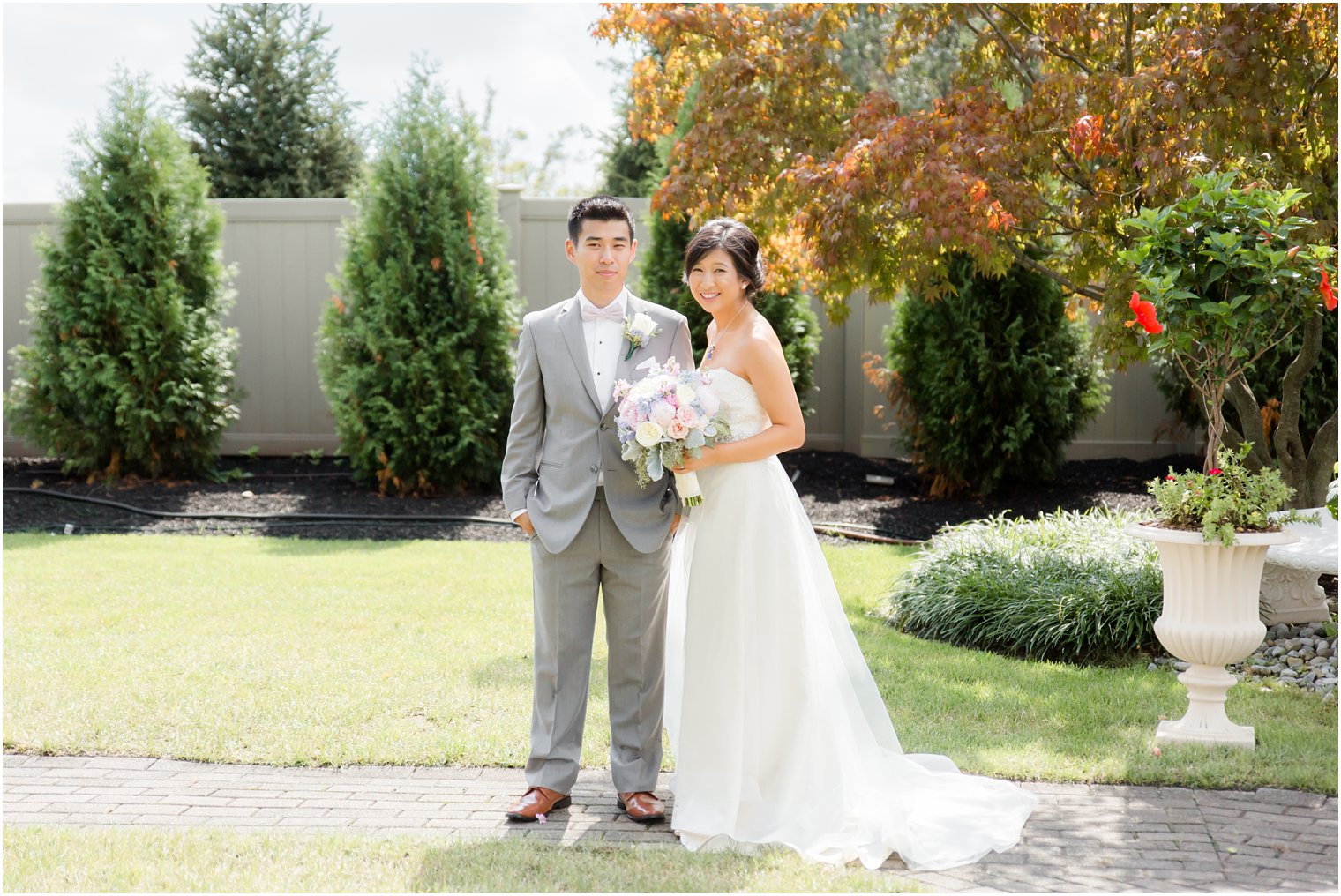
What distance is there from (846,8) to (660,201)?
1.69 metres

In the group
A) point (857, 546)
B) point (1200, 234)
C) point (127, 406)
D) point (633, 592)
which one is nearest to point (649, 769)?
point (633, 592)

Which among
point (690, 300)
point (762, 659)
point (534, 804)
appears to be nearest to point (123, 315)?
point (690, 300)

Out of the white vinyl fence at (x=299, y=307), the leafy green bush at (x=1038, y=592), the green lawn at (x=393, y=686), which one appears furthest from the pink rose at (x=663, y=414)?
the white vinyl fence at (x=299, y=307)

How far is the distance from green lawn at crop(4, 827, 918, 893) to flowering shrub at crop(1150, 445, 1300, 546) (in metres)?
1.99

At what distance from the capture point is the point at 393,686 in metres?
5.15

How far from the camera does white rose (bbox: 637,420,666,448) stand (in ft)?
11.3

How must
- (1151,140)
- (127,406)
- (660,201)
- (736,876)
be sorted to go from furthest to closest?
(127,406) < (660,201) < (1151,140) < (736,876)

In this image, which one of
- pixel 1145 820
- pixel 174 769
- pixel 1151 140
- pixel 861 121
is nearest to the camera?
pixel 1145 820

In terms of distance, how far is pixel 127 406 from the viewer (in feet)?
33.2

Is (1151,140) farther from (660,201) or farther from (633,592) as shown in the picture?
(633,592)

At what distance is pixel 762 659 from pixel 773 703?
0.14 m

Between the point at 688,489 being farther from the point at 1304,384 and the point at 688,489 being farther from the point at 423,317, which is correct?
the point at 1304,384

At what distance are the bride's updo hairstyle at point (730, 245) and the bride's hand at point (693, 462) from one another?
0.60 metres

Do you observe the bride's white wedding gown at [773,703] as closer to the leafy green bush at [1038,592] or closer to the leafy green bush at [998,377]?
the leafy green bush at [1038,592]
